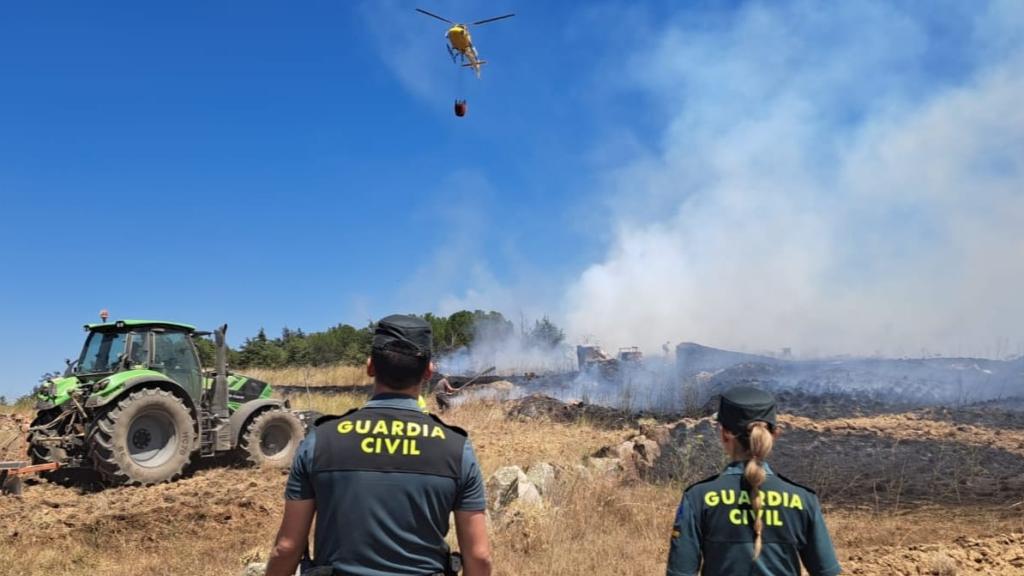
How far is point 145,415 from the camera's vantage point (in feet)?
30.1

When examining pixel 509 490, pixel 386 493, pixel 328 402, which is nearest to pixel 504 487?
pixel 509 490

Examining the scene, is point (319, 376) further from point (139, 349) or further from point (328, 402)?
point (139, 349)

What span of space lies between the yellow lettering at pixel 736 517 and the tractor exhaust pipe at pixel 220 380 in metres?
9.15

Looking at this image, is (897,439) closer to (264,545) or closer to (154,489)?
(264,545)

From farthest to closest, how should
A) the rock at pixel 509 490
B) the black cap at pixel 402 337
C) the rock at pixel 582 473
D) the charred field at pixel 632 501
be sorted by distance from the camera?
the rock at pixel 582 473, the rock at pixel 509 490, the charred field at pixel 632 501, the black cap at pixel 402 337

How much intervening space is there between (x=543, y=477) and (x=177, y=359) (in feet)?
19.5

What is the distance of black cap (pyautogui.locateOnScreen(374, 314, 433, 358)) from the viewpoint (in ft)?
7.54

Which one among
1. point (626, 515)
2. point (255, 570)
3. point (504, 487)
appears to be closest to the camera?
point (255, 570)

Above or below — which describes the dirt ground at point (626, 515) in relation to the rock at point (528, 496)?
Answer: below

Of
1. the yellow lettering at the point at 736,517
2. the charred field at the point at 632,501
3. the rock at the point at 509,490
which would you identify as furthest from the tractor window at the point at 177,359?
the yellow lettering at the point at 736,517

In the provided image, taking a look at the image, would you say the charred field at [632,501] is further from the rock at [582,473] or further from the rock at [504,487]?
the rock at [504,487]

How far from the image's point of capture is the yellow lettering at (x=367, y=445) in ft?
7.13

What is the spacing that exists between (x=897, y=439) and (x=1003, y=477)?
6.32ft

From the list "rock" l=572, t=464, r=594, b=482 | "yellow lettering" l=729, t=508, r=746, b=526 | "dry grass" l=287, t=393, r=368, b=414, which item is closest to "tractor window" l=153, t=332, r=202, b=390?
"rock" l=572, t=464, r=594, b=482
